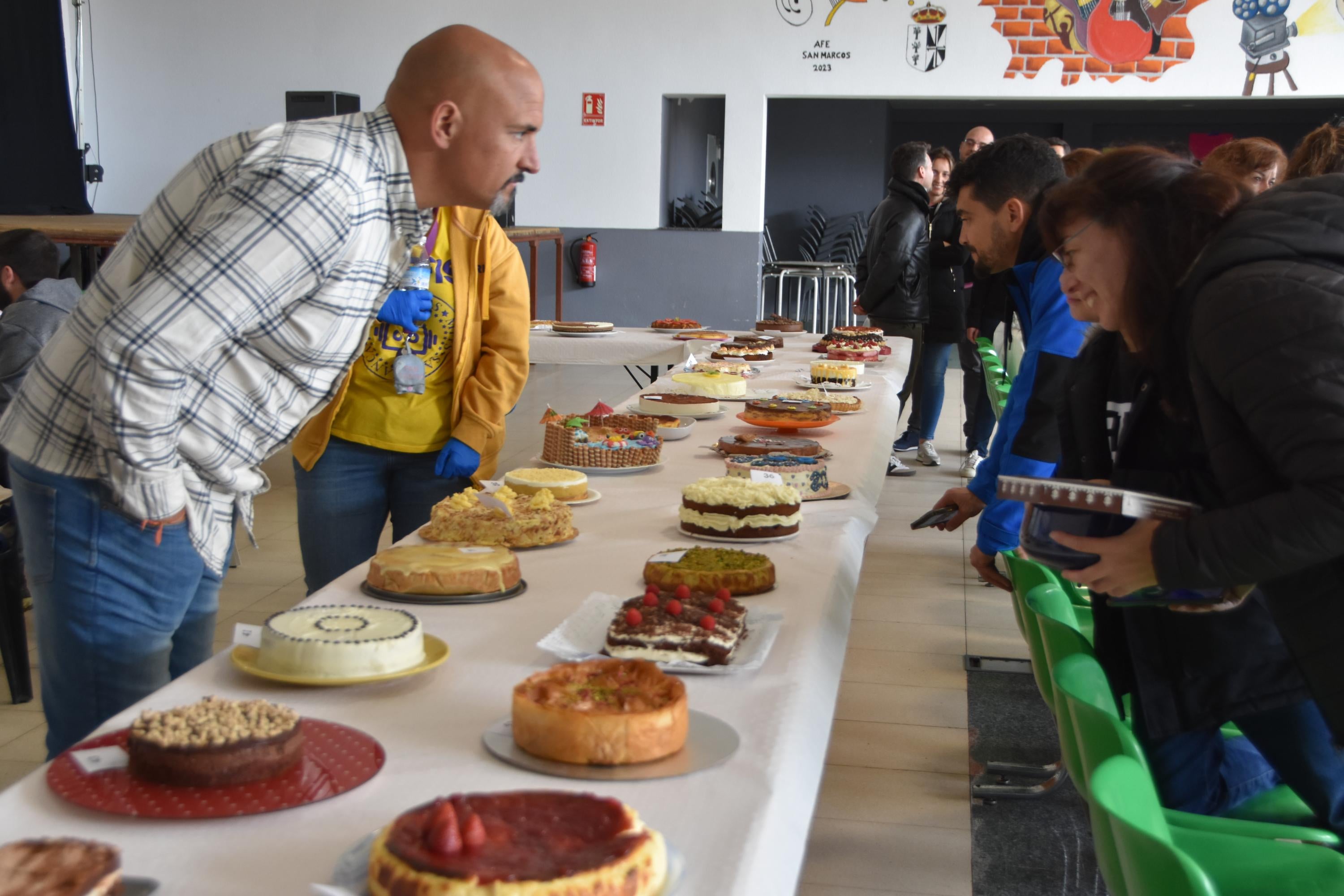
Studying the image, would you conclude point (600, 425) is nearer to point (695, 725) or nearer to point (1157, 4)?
point (695, 725)

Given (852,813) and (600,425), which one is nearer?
(852,813)

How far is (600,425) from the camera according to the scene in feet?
9.11

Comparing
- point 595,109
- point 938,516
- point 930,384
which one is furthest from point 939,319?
point 595,109

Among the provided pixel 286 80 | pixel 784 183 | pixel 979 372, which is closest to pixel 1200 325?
pixel 979 372

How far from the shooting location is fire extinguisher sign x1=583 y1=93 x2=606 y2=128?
10.2 meters

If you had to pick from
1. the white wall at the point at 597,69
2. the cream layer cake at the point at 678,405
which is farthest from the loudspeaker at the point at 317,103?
the cream layer cake at the point at 678,405

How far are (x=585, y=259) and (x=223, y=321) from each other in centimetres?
918

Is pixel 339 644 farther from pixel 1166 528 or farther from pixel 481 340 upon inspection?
pixel 481 340

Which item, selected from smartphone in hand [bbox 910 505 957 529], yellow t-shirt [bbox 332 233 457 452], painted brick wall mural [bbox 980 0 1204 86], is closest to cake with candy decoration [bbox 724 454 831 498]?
smartphone in hand [bbox 910 505 957 529]

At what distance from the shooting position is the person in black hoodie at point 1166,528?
1424 millimetres

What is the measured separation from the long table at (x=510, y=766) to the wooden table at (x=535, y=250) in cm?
597

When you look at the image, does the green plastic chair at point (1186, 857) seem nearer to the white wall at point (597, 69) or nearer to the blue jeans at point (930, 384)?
the blue jeans at point (930, 384)

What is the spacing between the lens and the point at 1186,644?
5.11 ft

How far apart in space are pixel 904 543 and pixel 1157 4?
21.5 ft
